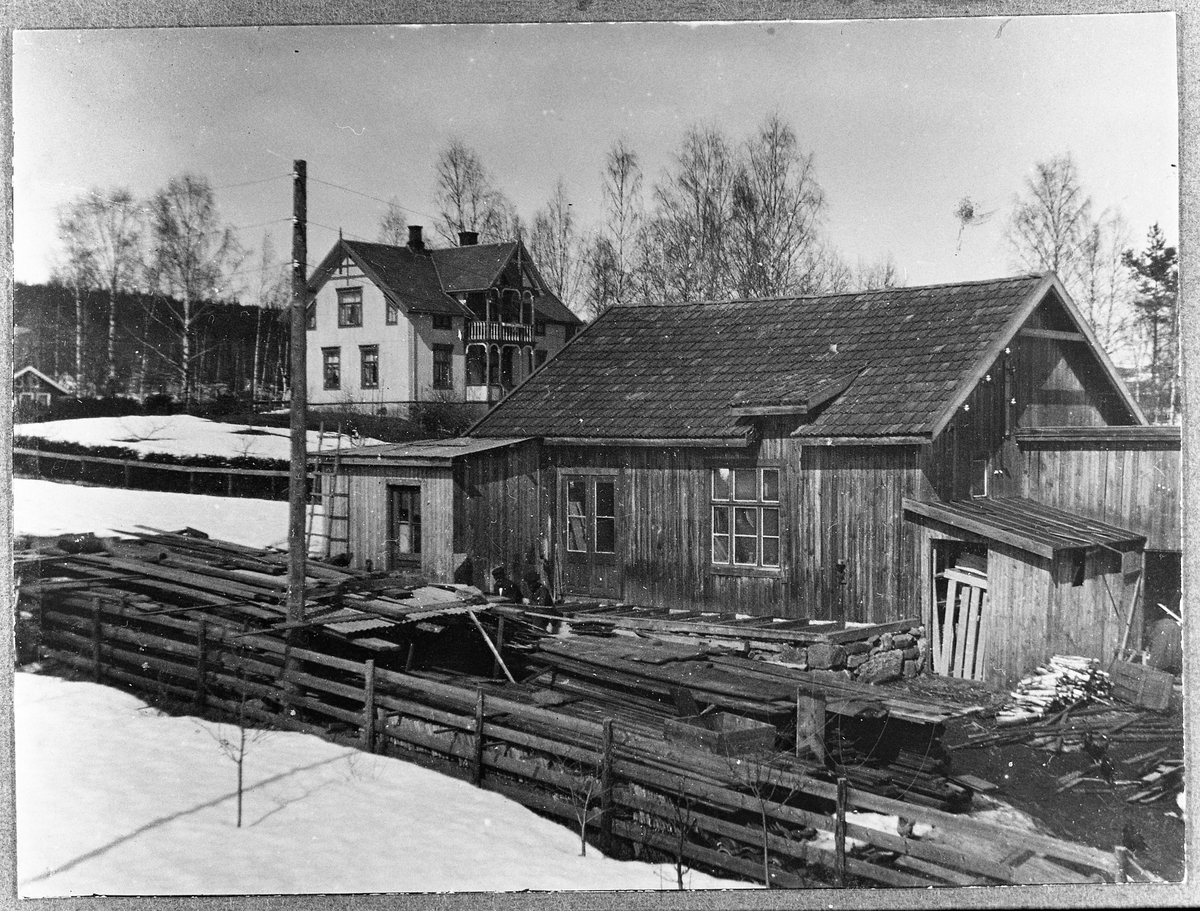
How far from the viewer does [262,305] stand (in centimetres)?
568

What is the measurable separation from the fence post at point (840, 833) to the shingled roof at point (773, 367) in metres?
3.32

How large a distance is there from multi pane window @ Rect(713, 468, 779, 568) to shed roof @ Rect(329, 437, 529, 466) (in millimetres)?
1946

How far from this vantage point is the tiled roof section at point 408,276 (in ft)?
18.9

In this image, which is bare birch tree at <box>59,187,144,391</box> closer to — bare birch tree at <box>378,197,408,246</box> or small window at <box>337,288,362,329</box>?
small window at <box>337,288,362,329</box>

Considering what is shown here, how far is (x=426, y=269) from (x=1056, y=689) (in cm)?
541

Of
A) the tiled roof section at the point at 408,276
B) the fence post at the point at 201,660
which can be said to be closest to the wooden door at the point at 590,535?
the tiled roof section at the point at 408,276

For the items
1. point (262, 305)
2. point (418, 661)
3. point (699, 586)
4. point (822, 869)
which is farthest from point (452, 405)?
point (822, 869)

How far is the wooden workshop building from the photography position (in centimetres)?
663

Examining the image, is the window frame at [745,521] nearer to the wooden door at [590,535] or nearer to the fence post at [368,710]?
the wooden door at [590,535]

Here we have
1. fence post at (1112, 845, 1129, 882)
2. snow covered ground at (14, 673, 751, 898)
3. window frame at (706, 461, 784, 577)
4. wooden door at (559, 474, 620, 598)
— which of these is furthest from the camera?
window frame at (706, 461, 784, 577)

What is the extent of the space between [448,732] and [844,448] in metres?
4.17

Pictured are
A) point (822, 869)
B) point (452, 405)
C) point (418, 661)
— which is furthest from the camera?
point (418, 661)

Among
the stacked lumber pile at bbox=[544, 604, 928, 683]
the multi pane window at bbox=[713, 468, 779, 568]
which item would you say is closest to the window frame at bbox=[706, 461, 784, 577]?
the multi pane window at bbox=[713, 468, 779, 568]

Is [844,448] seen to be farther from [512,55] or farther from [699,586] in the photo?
[512,55]
